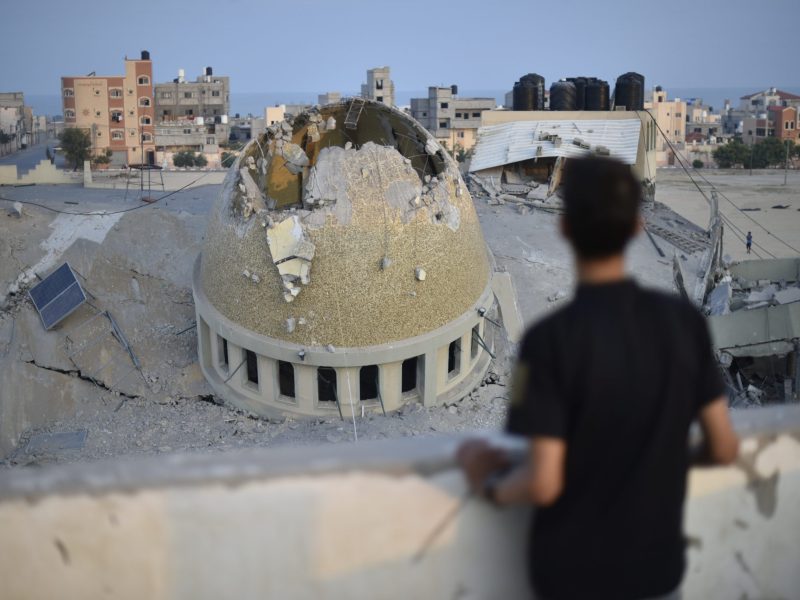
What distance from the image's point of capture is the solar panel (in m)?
21.3

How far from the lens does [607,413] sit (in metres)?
3.25

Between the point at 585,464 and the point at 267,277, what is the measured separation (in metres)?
14.5

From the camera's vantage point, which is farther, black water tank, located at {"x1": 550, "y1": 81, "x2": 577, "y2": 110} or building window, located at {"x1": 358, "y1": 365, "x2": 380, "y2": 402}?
black water tank, located at {"x1": 550, "y1": 81, "x2": 577, "y2": 110}

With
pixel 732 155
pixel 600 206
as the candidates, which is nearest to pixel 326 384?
pixel 600 206

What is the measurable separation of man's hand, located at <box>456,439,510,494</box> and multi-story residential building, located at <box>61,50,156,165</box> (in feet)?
221

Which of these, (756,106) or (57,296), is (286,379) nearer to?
(57,296)

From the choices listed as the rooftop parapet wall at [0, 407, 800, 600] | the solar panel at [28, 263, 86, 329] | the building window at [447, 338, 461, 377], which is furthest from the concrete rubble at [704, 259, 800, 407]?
the rooftop parapet wall at [0, 407, 800, 600]

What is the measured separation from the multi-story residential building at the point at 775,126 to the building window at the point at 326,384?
3070 inches

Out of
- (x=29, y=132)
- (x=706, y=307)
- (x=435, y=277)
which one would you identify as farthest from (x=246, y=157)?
(x=29, y=132)

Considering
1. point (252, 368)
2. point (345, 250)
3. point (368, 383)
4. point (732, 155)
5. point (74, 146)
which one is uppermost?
point (74, 146)

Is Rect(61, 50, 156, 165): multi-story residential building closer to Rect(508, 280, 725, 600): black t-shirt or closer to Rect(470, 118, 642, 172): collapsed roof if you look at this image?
Rect(470, 118, 642, 172): collapsed roof

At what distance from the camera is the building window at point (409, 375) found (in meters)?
18.1

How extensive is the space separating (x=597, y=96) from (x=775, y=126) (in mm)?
57352

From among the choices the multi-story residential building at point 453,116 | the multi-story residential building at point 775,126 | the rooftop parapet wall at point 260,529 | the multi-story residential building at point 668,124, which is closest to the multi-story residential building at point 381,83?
the multi-story residential building at point 453,116
